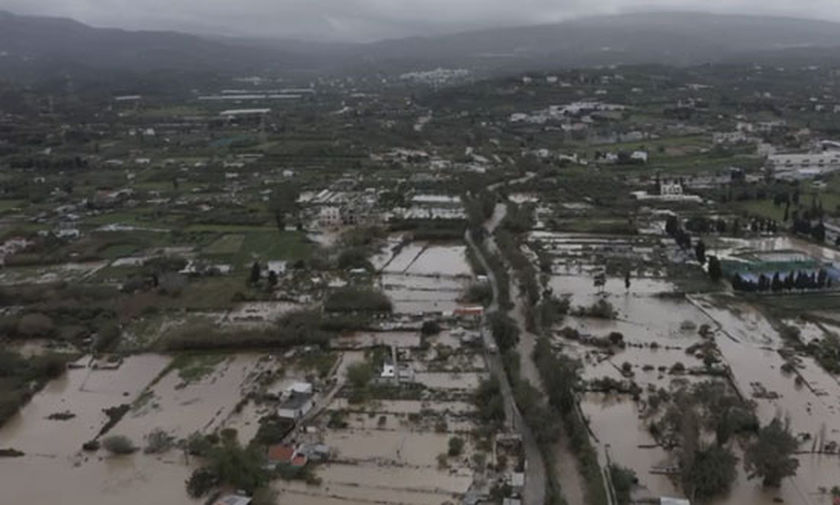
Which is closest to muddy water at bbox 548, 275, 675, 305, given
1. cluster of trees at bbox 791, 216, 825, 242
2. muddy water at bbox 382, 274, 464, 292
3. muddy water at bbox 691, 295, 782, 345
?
muddy water at bbox 691, 295, 782, 345

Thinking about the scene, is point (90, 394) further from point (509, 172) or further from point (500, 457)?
point (509, 172)

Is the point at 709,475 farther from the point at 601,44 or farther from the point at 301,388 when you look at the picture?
the point at 601,44

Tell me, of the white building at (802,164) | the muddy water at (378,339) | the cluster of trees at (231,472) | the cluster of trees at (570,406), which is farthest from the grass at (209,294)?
the white building at (802,164)

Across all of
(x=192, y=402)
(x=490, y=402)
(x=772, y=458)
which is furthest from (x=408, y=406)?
(x=772, y=458)

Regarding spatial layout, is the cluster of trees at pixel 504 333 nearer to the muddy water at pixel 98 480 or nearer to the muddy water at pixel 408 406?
the muddy water at pixel 408 406

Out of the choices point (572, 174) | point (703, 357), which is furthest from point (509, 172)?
point (703, 357)

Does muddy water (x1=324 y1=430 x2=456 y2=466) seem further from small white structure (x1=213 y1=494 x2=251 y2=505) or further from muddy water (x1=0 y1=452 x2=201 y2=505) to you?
muddy water (x1=0 y1=452 x2=201 y2=505)
